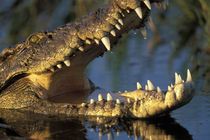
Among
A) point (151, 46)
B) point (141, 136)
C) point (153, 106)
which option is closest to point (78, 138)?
point (141, 136)

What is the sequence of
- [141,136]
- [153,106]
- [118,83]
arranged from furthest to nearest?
[118,83] < [153,106] < [141,136]

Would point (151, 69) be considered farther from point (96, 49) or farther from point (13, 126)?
point (13, 126)

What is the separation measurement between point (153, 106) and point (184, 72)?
8.48 ft

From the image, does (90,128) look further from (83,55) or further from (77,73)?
(77,73)

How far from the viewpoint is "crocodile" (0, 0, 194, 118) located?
4527 millimetres

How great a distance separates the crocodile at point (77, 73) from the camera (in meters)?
4.53

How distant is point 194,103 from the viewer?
534 centimetres

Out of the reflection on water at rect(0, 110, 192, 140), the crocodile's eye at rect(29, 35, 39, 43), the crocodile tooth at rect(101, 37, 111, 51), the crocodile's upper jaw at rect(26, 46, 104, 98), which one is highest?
the crocodile's eye at rect(29, 35, 39, 43)

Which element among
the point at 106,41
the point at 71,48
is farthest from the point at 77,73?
the point at 106,41

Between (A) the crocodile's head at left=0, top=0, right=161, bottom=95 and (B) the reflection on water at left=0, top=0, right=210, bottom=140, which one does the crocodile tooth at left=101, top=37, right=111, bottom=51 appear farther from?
(B) the reflection on water at left=0, top=0, right=210, bottom=140

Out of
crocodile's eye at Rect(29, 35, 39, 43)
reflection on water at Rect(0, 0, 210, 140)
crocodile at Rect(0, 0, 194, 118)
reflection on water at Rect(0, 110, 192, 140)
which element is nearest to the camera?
reflection on water at Rect(0, 110, 192, 140)

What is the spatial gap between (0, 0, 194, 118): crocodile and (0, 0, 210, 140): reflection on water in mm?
127

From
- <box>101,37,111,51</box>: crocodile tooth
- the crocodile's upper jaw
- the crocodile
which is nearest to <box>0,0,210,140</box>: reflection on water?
the crocodile

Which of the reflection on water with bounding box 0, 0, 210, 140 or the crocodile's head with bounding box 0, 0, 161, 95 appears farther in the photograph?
→ the crocodile's head with bounding box 0, 0, 161, 95
